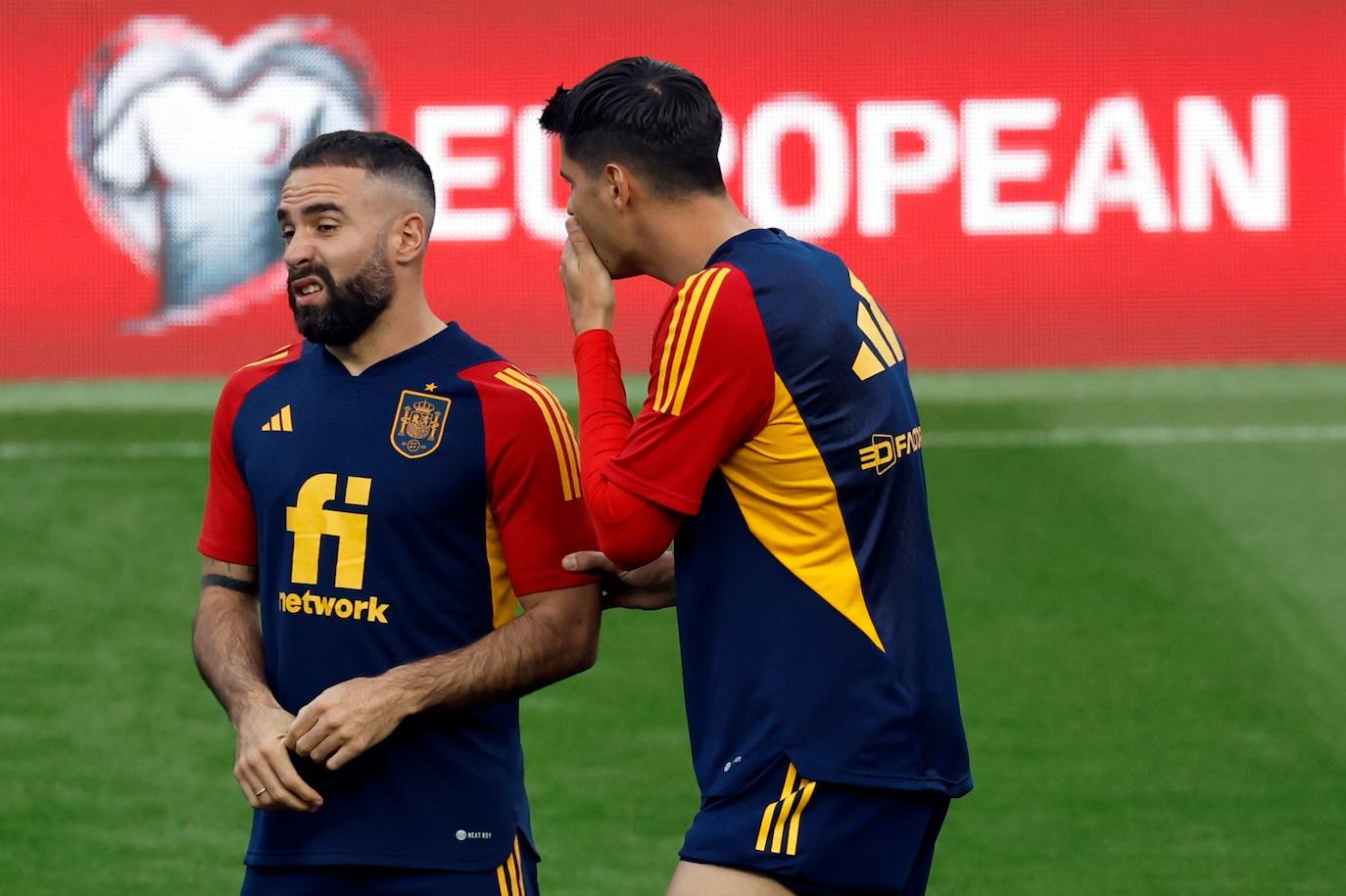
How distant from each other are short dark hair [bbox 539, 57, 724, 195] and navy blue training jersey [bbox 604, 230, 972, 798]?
0.57 ft

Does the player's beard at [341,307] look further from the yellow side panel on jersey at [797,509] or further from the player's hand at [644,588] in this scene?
the yellow side panel on jersey at [797,509]

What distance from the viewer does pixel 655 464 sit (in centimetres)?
323

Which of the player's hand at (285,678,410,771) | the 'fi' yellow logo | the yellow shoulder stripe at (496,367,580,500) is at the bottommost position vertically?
the player's hand at (285,678,410,771)

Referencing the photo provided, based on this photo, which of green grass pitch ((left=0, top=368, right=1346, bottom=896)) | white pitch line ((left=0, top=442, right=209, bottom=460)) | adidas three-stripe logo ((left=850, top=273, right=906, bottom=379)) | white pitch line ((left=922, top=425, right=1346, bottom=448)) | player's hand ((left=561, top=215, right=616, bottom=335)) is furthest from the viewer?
white pitch line ((left=922, top=425, right=1346, bottom=448))

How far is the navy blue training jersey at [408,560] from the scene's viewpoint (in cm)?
355

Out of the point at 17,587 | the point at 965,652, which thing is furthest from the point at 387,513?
the point at 17,587

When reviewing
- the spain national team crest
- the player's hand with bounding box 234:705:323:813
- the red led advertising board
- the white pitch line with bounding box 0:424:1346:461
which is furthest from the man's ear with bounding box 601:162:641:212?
the red led advertising board

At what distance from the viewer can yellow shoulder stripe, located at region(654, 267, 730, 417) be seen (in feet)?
10.6

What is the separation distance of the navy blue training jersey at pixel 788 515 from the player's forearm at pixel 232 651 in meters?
0.80

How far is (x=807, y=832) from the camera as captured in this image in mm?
3260

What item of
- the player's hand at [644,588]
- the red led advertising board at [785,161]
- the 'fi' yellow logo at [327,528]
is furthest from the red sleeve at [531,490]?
the red led advertising board at [785,161]

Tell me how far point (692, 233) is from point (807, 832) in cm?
97

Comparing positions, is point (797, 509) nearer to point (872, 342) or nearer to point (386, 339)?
point (872, 342)

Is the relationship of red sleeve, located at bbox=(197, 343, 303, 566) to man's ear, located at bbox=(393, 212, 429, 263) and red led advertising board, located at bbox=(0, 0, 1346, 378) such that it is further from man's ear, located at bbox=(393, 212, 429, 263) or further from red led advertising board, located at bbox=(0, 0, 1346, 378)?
red led advertising board, located at bbox=(0, 0, 1346, 378)
